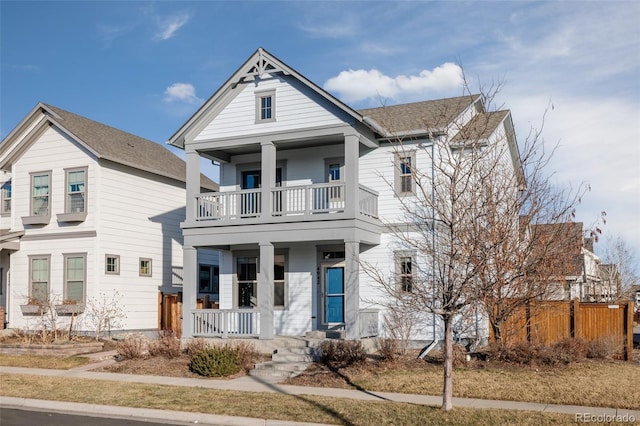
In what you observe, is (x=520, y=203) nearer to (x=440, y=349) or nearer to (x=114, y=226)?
(x=440, y=349)

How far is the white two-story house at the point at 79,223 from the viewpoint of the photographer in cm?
2497

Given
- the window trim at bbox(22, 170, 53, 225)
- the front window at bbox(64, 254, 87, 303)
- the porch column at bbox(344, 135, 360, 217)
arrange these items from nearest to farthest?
the porch column at bbox(344, 135, 360, 217) → the front window at bbox(64, 254, 87, 303) → the window trim at bbox(22, 170, 53, 225)

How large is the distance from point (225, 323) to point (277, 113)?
22.6 ft

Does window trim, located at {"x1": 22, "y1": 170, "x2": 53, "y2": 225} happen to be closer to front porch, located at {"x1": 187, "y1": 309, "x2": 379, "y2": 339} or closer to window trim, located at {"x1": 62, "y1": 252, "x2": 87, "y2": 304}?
window trim, located at {"x1": 62, "y1": 252, "x2": 87, "y2": 304}

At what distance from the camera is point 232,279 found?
23672 millimetres

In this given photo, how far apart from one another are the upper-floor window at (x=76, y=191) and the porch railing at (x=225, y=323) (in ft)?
22.8

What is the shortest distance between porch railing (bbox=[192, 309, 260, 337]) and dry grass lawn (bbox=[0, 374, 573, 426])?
5.28 m

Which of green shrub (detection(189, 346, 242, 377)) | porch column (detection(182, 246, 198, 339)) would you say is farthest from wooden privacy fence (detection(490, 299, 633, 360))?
porch column (detection(182, 246, 198, 339))

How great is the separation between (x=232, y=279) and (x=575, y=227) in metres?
11.4

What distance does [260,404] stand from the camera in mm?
13266

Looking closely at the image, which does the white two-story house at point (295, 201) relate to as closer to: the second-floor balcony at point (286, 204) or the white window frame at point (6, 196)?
the second-floor balcony at point (286, 204)

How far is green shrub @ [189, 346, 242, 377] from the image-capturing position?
17188 mm

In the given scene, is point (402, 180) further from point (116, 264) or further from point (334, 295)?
point (116, 264)

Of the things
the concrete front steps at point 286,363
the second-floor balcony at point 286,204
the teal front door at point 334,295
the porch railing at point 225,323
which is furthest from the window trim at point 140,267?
the concrete front steps at point 286,363
